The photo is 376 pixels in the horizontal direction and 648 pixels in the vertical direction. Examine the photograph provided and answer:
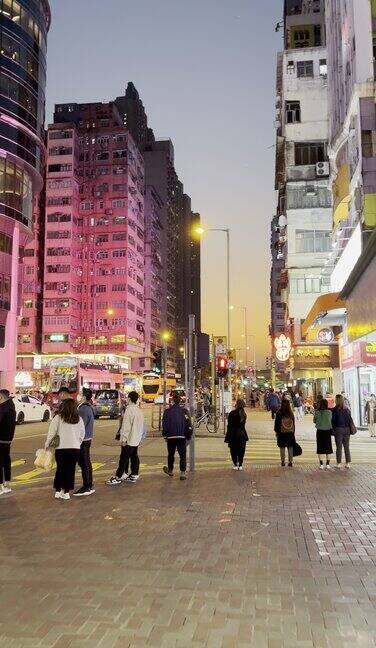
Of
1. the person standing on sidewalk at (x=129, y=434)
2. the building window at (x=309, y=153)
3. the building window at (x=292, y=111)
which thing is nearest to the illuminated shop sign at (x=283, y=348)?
the building window at (x=309, y=153)

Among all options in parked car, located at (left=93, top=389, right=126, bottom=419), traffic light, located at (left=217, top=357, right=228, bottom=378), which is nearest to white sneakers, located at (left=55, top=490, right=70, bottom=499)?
traffic light, located at (left=217, top=357, right=228, bottom=378)

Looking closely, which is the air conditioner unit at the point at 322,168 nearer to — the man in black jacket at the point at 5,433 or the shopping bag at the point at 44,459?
the man in black jacket at the point at 5,433

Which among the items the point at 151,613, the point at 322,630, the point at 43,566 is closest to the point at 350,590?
the point at 322,630

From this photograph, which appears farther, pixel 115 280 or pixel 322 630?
pixel 115 280

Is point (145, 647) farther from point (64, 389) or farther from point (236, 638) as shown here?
point (64, 389)

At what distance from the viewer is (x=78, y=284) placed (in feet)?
319

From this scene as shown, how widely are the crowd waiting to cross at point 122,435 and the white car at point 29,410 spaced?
2015cm

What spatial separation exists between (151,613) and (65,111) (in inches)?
5874

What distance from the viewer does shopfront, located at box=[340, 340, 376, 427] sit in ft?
84.8

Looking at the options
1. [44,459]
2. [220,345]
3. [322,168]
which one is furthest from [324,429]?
[322,168]

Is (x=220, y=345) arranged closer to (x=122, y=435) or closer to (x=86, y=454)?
(x=122, y=435)

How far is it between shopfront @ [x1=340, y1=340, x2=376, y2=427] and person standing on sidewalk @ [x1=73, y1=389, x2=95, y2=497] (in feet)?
55.6

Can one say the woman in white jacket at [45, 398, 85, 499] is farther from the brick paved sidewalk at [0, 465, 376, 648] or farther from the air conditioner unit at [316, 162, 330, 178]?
the air conditioner unit at [316, 162, 330, 178]

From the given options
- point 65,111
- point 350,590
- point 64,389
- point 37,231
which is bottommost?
point 350,590
